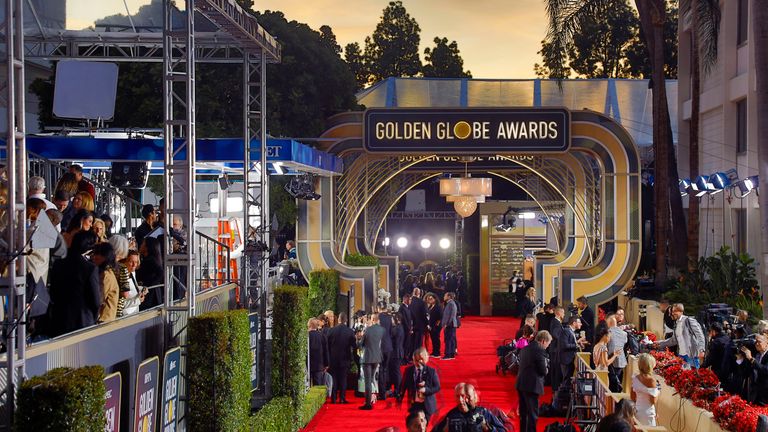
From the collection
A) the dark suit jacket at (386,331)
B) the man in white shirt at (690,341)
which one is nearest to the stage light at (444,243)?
the dark suit jacket at (386,331)

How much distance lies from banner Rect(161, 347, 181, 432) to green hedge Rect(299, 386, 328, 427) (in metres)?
4.77

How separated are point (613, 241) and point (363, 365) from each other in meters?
8.45

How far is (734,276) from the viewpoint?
18.6 metres

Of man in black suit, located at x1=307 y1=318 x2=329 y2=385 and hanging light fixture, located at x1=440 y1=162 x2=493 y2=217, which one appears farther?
hanging light fixture, located at x1=440 y1=162 x2=493 y2=217

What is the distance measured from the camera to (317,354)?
16984 mm

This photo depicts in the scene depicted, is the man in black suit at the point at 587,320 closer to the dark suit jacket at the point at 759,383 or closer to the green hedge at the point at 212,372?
the dark suit jacket at the point at 759,383

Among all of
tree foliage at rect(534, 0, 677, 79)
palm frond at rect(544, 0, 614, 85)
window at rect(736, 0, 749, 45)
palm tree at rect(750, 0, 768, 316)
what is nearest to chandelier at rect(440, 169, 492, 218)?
palm frond at rect(544, 0, 614, 85)

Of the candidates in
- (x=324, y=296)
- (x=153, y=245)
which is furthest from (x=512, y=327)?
(x=153, y=245)

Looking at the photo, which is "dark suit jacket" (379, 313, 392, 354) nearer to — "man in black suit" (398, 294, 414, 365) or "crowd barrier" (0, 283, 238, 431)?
"man in black suit" (398, 294, 414, 365)

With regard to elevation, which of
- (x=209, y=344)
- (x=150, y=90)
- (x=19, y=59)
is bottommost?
(x=209, y=344)

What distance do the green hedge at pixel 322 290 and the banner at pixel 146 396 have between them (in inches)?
418

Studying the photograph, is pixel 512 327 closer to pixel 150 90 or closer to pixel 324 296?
pixel 324 296

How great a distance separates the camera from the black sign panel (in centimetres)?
2227

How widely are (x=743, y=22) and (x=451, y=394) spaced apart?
10.5 m
